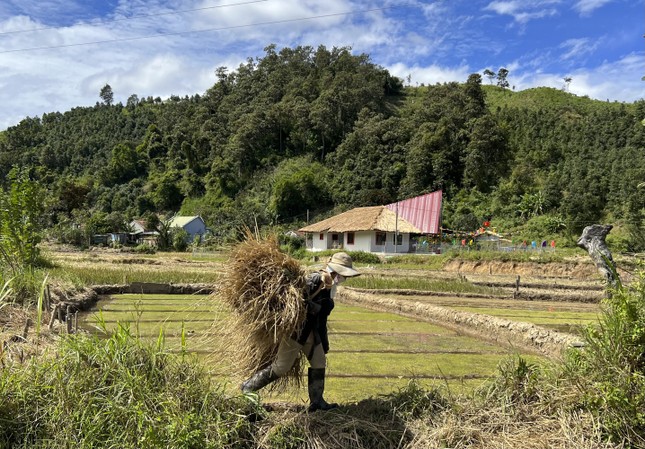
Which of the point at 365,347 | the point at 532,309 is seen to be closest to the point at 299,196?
the point at 532,309

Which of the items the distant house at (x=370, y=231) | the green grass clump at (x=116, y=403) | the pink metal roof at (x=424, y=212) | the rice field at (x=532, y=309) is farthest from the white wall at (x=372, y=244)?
the green grass clump at (x=116, y=403)

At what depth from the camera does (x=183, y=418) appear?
2594 millimetres

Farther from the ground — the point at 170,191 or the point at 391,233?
the point at 170,191

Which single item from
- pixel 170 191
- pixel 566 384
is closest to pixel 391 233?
pixel 566 384

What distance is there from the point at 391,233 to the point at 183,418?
26479 mm

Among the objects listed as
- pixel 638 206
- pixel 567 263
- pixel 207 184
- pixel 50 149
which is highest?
pixel 50 149

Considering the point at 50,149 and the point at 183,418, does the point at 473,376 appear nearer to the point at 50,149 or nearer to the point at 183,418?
the point at 183,418

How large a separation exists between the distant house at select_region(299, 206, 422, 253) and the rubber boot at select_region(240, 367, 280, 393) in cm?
2373

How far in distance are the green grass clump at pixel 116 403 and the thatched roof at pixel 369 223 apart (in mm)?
24011

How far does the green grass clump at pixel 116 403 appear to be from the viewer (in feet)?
8.25

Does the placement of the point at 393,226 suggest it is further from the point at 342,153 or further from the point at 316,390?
the point at 316,390

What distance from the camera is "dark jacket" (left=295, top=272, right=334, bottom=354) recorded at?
3.03m

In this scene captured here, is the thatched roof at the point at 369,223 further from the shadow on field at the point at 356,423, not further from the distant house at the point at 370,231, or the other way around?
the shadow on field at the point at 356,423

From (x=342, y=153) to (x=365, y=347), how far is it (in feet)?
136
